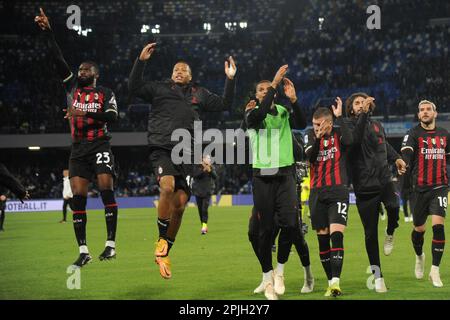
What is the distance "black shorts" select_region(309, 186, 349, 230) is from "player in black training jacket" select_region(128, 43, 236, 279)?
5.88 feet

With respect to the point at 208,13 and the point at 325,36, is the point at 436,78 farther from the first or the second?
the point at 208,13

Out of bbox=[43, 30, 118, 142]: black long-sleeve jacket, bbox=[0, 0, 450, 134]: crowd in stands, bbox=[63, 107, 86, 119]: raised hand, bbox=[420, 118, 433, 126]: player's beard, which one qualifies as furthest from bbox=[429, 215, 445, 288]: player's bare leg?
bbox=[0, 0, 450, 134]: crowd in stands

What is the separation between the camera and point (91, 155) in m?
10.5

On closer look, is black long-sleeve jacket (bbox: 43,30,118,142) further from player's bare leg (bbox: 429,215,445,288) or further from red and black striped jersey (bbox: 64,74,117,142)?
player's bare leg (bbox: 429,215,445,288)

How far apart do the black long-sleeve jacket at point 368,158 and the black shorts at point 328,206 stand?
52cm

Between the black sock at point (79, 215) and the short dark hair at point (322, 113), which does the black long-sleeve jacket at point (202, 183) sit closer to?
the black sock at point (79, 215)

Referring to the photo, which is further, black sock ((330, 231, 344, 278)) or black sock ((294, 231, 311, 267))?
black sock ((294, 231, 311, 267))

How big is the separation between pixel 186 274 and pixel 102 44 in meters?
41.1

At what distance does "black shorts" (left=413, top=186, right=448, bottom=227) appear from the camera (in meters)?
10.5

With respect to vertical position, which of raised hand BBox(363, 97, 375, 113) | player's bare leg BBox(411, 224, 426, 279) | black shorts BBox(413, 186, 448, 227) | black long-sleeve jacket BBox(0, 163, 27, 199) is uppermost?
raised hand BBox(363, 97, 375, 113)

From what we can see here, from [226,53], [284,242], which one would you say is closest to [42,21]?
[284,242]

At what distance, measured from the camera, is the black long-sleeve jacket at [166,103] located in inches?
386

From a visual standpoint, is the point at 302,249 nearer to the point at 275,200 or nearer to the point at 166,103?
the point at 275,200

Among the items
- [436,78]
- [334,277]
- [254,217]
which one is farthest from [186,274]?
[436,78]
